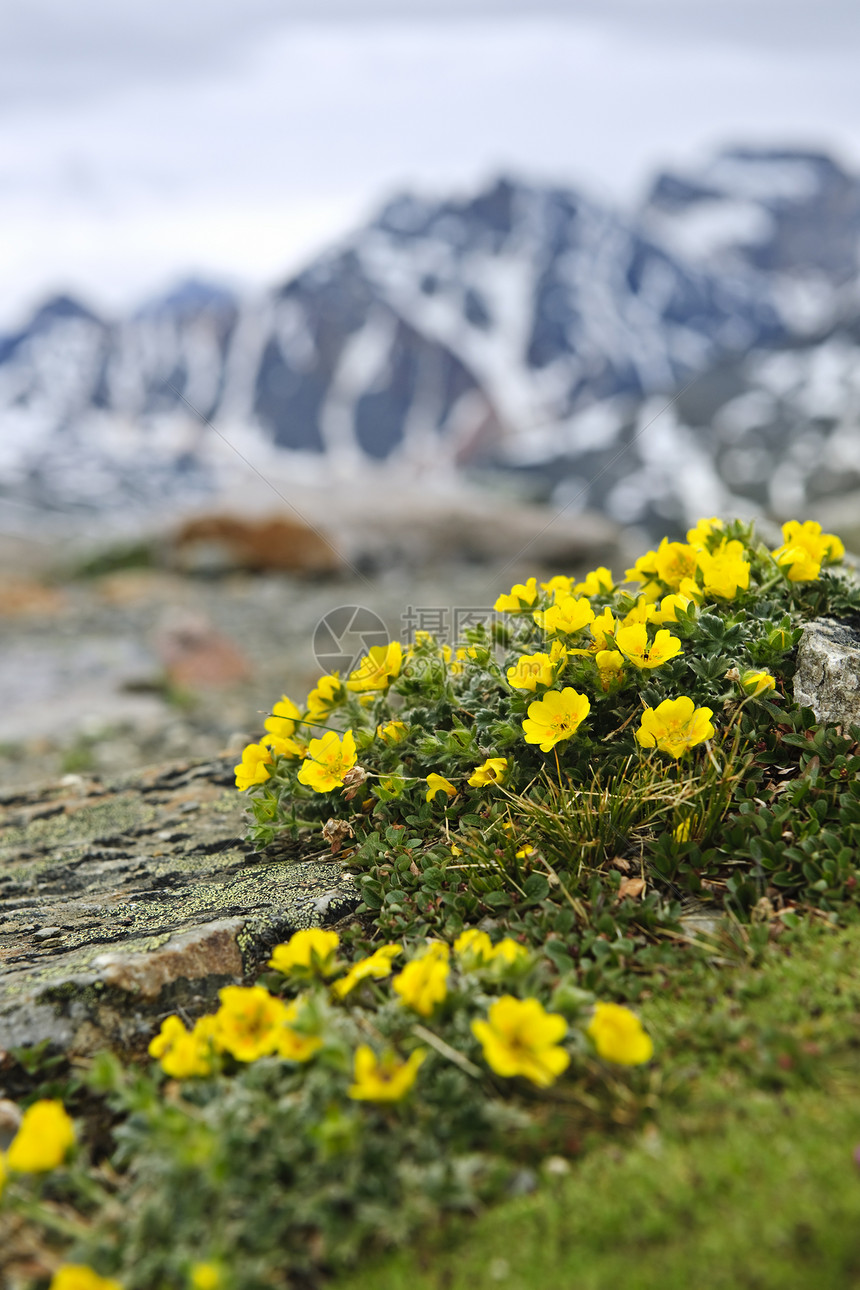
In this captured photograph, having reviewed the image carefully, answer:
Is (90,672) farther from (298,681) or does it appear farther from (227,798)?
(227,798)

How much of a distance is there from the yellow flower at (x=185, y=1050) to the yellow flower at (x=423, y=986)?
498 millimetres

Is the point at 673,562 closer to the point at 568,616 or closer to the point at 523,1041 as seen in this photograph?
the point at 568,616

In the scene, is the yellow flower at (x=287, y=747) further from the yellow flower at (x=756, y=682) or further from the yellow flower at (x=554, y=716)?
the yellow flower at (x=756, y=682)

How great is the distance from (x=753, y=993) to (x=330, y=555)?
14953mm

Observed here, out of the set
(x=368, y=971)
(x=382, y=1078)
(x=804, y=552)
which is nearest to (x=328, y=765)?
(x=368, y=971)

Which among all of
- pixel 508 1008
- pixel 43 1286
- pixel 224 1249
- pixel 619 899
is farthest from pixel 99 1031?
pixel 619 899

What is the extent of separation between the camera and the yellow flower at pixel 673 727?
8.75ft

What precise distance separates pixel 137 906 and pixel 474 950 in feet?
4.85

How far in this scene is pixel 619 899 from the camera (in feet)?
8.35

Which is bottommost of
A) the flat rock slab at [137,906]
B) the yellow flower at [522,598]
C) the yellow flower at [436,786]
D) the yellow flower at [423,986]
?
the flat rock slab at [137,906]

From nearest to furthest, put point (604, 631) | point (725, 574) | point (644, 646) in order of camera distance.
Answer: point (644, 646) → point (604, 631) → point (725, 574)

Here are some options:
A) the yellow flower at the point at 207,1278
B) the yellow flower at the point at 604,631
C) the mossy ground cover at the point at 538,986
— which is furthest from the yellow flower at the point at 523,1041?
the yellow flower at the point at 604,631

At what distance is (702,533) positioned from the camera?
354 centimetres

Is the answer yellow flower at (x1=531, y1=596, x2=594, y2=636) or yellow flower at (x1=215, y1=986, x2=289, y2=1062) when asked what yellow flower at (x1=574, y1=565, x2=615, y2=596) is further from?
yellow flower at (x1=215, y1=986, x2=289, y2=1062)
